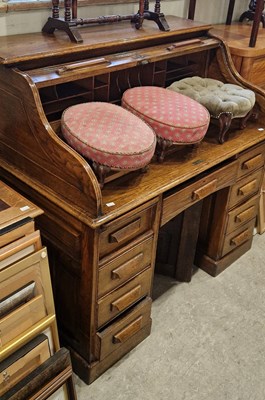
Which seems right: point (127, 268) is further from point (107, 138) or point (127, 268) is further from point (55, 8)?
point (55, 8)

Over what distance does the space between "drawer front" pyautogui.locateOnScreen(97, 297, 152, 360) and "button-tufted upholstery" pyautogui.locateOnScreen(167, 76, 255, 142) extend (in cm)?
79

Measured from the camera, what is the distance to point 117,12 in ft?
7.03

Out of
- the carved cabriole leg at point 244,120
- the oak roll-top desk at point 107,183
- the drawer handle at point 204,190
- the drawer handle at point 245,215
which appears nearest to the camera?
the oak roll-top desk at point 107,183

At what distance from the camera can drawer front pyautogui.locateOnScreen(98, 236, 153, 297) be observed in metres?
1.64

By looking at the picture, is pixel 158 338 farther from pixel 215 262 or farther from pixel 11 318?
pixel 11 318

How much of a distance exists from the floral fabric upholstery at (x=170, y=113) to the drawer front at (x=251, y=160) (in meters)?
0.37

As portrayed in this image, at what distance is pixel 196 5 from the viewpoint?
259cm

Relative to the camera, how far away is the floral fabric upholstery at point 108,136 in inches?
59.2

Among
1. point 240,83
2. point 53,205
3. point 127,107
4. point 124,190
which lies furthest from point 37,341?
point 240,83

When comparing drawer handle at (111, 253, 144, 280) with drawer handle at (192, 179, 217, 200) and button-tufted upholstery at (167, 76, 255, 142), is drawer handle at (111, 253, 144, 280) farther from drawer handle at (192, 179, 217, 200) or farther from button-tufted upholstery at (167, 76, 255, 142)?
button-tufted upholstery at (167, 76, 255, 142)

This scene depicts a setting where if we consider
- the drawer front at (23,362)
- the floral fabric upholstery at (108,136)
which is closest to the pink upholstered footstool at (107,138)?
the floral fabric upholstery at (108,136)

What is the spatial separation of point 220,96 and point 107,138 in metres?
0.71

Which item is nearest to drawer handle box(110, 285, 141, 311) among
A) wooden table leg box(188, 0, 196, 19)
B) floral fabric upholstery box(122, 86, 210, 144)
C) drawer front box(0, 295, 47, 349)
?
drawer front box(0, 295, 47, 349)

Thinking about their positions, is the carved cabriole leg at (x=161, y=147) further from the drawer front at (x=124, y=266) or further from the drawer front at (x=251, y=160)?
the drawer front at (x=251, y=160)
